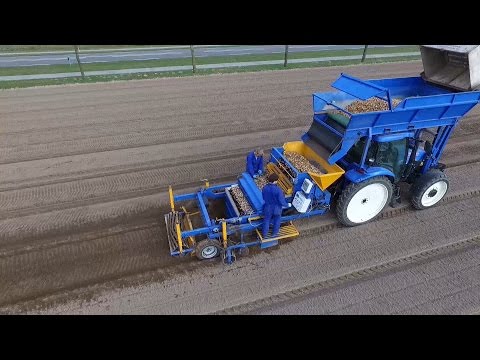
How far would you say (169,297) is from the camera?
562 cm

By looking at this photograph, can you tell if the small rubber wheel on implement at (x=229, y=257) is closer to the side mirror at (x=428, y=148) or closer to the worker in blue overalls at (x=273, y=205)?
the worker in blue overalls at (x=273, y=205)

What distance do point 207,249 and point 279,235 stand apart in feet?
4.56

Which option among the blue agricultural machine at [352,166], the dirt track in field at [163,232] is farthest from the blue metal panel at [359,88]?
the dirt track in field at [163,232]

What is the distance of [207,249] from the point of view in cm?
612

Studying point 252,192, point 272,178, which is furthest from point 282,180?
point 252,192

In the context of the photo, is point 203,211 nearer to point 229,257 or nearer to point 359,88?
point 229,257

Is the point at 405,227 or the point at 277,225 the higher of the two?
the point at 277,225

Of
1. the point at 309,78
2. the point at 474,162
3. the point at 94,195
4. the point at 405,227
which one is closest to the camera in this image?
the point at 405,227

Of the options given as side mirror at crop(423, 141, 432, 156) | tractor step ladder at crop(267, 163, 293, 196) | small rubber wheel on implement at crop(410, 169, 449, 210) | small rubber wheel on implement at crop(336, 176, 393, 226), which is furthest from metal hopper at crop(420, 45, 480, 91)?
tractor step ladder at crop(267, 163, 293, 196)

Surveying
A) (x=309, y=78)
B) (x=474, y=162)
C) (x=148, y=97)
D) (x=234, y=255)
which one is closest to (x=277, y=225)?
(x=234, y=255)

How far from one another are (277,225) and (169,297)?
7.43 ft

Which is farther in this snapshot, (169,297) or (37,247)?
(37,247)

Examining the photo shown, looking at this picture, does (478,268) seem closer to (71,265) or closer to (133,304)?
(133,304)

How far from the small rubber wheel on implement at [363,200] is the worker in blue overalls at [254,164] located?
172 cm
